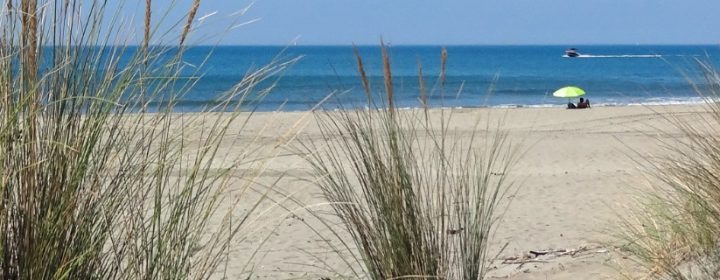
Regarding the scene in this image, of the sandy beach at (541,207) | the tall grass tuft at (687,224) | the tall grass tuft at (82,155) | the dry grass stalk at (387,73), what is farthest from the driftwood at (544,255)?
the tall grass tuft at (82,155)

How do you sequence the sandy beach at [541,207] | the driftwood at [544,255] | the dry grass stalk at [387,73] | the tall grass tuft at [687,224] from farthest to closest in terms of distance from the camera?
the driftwood at [544,255] → the sandy beach at [541,207] → the tall grass tuft at [687,224] → the dry grass stalk at [387,73]

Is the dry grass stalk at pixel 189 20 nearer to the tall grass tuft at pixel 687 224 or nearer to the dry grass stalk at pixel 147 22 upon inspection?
the dry grass stalk at pixel 147 22

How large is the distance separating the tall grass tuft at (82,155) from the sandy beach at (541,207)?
273mm

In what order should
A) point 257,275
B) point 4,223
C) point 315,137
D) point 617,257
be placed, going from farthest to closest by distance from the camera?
point 315,137
point 257,275
point 617,257
point 4,223

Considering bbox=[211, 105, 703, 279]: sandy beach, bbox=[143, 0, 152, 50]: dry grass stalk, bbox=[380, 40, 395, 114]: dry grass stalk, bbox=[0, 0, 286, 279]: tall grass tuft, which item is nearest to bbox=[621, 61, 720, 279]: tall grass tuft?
bbox=[211, 105, 703, 279]: sandy beach

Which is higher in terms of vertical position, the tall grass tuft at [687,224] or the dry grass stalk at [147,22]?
the dry grass stalk at [147,22]

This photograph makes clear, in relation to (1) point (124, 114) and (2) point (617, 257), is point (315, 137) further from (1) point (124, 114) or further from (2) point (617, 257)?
(1) point (124, 114)

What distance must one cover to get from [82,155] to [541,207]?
764 centimetres

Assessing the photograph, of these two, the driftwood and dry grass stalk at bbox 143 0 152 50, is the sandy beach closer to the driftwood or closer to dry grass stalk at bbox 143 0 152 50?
the driftwood

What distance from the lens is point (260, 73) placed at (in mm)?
2645

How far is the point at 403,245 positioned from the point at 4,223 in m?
1.41

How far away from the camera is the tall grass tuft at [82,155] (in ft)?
7.55

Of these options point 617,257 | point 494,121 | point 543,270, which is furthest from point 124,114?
point 494,121

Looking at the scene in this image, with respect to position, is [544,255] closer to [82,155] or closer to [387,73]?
[387,73]
